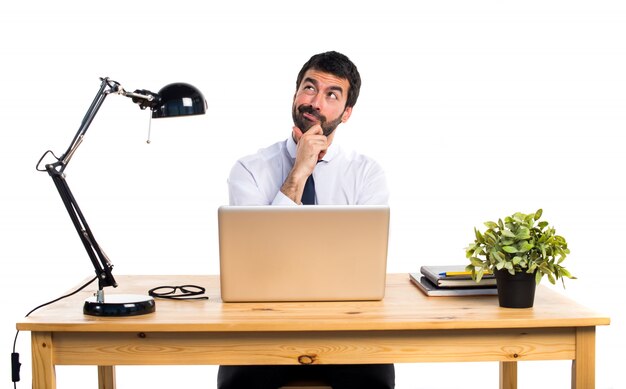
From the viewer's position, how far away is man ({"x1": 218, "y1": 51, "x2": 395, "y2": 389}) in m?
3.45

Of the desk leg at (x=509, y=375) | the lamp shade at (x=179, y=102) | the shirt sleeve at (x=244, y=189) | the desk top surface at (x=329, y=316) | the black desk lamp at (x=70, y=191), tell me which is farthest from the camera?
the shirt sleeve at (x=244, y=189)

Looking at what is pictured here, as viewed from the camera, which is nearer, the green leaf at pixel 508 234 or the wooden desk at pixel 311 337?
the wooden desk at pixel 311 337

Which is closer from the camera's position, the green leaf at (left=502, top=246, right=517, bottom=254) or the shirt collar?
the green leaf at (left=502, top=246, right=517, bottom=254)

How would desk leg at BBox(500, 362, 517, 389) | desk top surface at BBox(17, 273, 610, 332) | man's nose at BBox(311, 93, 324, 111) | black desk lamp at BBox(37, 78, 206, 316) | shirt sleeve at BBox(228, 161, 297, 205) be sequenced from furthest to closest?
1. man's nose at BBox(311, 93, 324, 111)
2. shirt sleeve at BBox(228, 161, 297, 205)
3. desk leg at BBox(500, 362, 517, 389)
4. black desk lamp at BBox(37, 78, 206, 316)
5. desk top surface at BBox(17, 273, 610, 332)

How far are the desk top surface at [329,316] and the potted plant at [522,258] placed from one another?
52 millimetres

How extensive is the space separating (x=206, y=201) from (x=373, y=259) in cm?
167

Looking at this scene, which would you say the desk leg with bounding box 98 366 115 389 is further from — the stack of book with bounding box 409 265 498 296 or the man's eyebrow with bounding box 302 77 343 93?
the man's eyebrow with bounding box 302 77 343 93

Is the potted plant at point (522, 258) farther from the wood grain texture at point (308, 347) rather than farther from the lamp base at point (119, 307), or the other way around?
the lamp base at point (119, 307)

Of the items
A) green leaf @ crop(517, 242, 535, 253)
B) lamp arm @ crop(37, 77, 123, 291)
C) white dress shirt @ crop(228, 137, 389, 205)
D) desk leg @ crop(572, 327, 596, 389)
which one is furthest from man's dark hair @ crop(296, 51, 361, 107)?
desk leg @ crop(572, 327, 596, 389)

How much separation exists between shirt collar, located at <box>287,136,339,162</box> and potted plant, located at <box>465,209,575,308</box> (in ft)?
4.37

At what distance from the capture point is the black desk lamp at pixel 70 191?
89.3 inches

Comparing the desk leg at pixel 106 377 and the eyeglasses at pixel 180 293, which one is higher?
the eyeglasses at pixel 180 293

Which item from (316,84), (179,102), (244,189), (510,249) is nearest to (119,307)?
(179,102)

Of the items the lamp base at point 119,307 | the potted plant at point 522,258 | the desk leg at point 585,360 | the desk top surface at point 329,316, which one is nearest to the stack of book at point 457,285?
the desk top surface at point 329,316
